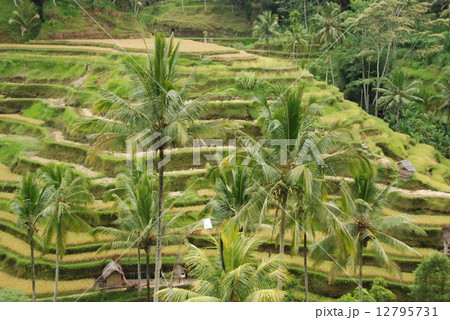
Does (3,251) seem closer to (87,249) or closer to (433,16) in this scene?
(87,249)

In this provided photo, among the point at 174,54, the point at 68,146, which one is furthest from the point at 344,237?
the point at 68,146

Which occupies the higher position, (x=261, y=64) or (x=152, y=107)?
(x=261, y=64)

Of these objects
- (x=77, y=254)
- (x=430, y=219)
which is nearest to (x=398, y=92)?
(x=430, y=219)

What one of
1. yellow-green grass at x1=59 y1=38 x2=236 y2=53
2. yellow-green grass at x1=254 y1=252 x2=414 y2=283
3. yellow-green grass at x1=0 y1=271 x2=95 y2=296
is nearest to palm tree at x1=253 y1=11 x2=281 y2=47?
yellow-green grass at x1=59 y1=38 x2=236 y2=53

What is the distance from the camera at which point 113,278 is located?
13422mm

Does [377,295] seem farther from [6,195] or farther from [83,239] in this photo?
[6,195]

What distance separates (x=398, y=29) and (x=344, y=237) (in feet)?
76.8

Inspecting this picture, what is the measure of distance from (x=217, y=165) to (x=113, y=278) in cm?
503

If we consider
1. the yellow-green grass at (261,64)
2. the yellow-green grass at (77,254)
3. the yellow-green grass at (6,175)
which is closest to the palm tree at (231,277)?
the yellow-green grass at (77,254)

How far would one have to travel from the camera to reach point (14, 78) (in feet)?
92.6

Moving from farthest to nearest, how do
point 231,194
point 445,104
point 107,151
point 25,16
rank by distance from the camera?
point 25,16
point 445,104
point 107,151
point 231,194

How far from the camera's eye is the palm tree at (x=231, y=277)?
6.57 m

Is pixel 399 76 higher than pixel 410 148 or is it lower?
higher

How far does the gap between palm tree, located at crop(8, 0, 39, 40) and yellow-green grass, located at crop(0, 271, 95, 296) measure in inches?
1052
